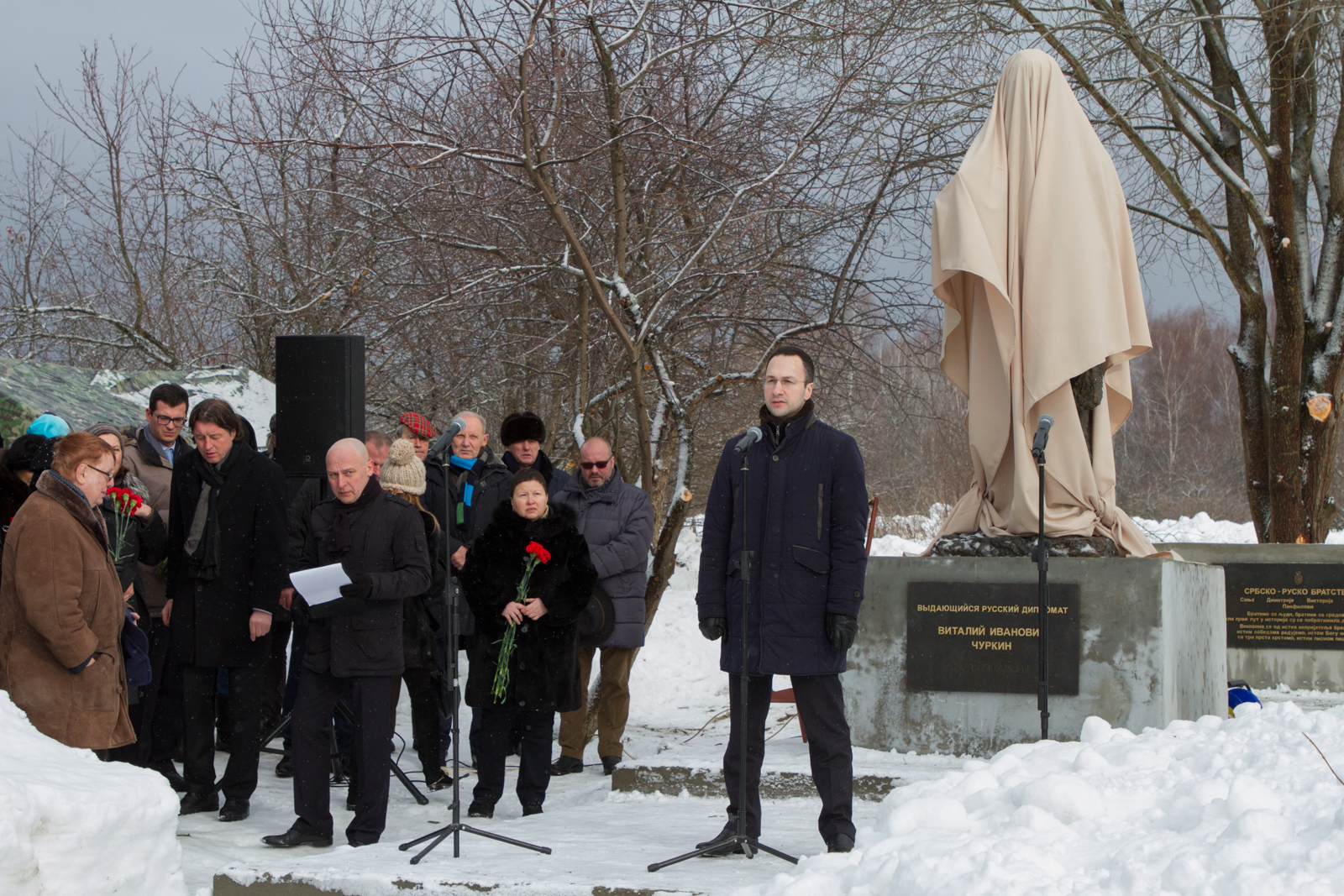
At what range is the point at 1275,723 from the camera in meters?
4.02

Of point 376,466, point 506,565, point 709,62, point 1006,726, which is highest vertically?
point 709,62

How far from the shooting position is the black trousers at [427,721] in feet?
21.5

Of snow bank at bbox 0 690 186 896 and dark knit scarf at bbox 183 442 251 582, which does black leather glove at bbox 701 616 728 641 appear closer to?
snow bank at bbox 0 690 186 896

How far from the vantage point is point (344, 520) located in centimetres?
549

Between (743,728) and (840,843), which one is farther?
(743,728)

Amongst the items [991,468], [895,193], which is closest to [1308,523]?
[895,193]

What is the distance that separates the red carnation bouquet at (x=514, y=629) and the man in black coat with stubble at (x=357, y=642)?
0.50 m

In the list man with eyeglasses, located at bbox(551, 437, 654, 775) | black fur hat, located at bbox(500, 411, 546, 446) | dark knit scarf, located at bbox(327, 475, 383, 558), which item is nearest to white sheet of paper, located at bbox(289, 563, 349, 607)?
dark knit scarf, located at bbox(327, 475, 383, 558)

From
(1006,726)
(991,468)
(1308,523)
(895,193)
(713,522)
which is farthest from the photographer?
(1308,523)

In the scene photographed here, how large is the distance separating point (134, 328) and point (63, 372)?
112 inches

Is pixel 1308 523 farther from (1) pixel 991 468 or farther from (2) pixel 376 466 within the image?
(2) pixel 376 466

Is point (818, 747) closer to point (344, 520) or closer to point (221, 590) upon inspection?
point (344, 520)

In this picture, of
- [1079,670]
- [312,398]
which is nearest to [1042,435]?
[1079,670]

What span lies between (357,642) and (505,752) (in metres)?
1.08
